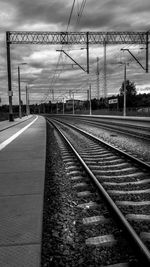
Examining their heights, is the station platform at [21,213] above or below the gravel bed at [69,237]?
above

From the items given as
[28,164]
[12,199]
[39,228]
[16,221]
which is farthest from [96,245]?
[28,164]

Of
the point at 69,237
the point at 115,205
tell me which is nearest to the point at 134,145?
the point at 115,205

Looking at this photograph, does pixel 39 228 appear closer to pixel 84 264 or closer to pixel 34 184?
pixel 84 264

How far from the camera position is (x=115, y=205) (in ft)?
16.1

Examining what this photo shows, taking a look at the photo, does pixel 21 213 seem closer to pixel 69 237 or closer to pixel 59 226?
pixel 59 226

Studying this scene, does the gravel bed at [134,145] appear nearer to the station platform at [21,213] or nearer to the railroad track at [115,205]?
the railroad track at [115,205]

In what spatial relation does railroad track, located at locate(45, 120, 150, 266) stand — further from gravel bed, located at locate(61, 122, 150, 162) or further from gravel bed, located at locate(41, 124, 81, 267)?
gravel bed, located at locate(61, 122, 150, 162)

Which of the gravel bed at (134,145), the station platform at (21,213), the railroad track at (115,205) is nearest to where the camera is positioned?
the station platform at (21,213)

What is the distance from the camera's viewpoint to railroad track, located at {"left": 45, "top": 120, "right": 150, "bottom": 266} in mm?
3654

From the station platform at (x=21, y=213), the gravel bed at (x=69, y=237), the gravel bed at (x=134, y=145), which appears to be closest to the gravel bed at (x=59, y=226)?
the gravel bed at (x=69, y=237)

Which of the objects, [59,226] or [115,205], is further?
[115,205]

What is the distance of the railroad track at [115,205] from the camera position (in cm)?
365

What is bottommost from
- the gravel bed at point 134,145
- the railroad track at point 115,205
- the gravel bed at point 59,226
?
the gravel bed at point 59,226

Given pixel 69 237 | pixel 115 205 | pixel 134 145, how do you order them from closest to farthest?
pixel 69 237
pixel 115 205
pixel 134 145
